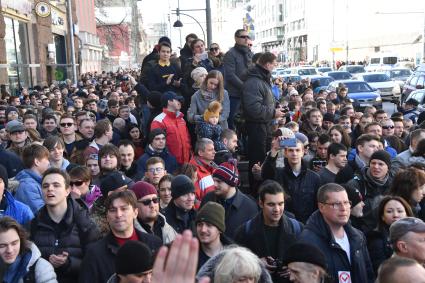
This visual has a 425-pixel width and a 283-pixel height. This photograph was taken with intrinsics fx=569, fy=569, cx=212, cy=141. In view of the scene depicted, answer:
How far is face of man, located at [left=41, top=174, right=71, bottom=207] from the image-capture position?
5031 millimetres

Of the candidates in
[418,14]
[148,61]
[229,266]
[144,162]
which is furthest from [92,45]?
[229,266]

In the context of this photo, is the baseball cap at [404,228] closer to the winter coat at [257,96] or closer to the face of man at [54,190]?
the face of man at [54,190]

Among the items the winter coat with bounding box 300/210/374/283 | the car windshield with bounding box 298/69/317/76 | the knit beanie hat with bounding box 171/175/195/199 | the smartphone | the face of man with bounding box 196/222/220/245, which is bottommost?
the winter coat with bounding box 300/210/374/283

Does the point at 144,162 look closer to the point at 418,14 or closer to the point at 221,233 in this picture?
the point at 221,233

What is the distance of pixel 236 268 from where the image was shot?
389 centimetres

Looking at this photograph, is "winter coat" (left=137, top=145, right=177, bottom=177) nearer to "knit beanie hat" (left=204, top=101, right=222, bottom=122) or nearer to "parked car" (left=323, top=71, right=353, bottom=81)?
"knit beanie hat" (left=204, top=101, right=222, bottom=122)

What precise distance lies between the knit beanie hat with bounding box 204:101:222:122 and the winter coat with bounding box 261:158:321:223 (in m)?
1.89

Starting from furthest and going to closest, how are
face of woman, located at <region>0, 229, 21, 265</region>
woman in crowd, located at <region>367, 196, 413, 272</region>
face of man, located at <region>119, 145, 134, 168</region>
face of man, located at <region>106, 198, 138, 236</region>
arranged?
face of man, located at <region>119, 145, 134, 168</region>
woman in crowd, located at <region>367, 196, 413, 272</region>
face of man, located at <region>106, 198, 138, 236</region>
face of woman, located at <region>0, 229, 21, 265</region>

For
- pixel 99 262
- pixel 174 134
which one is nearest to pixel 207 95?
pixel 174 134

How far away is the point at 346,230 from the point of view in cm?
508

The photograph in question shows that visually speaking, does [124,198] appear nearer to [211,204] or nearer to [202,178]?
[211,204]

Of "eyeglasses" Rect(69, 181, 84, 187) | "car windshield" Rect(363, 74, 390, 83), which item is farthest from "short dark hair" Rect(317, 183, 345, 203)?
"car windshield" Rect(363, 74, 390, 83)

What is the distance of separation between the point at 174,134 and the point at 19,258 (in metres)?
4.62

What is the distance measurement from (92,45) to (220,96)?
5219 cm
